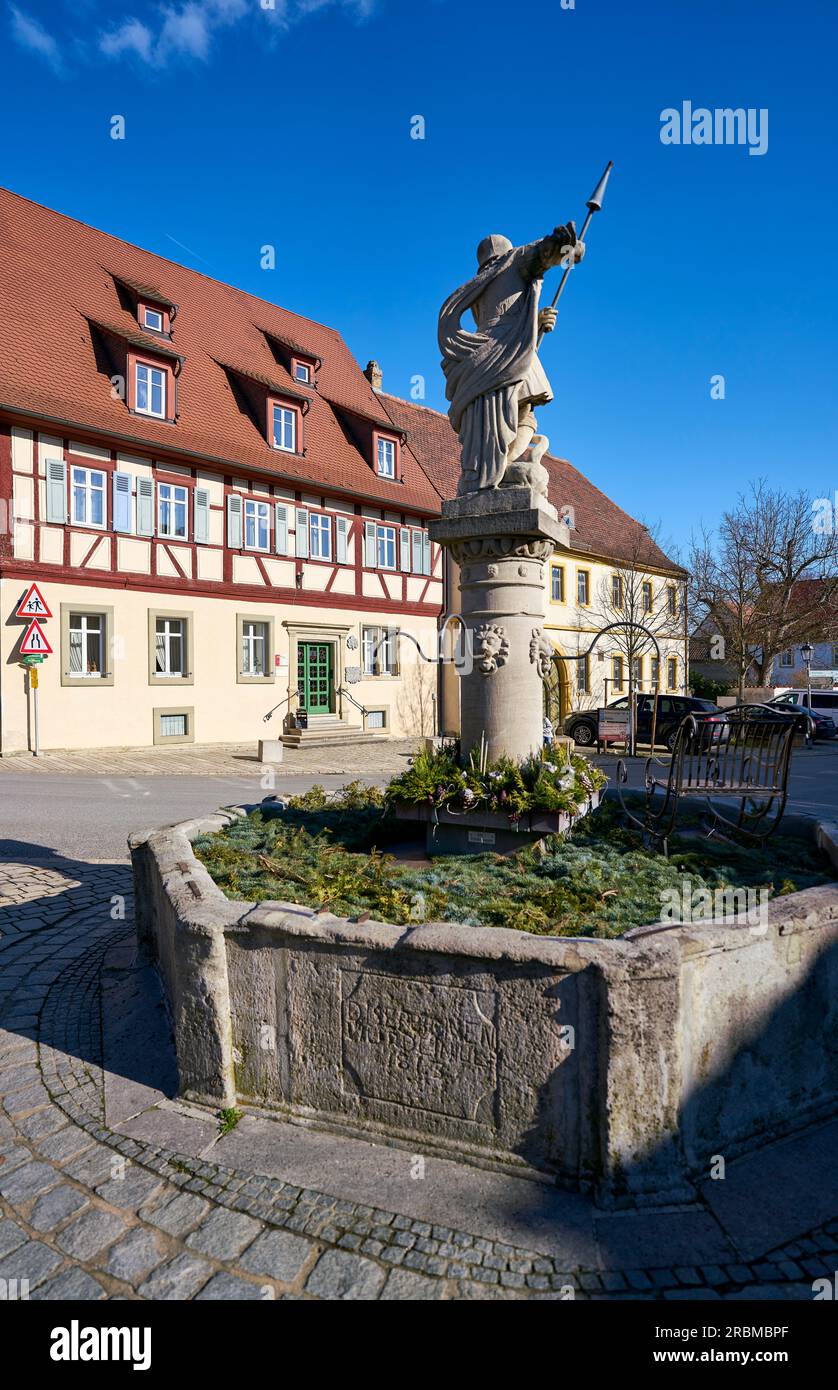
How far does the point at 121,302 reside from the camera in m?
20.3

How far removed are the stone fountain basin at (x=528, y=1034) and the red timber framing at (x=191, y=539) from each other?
15.0 m

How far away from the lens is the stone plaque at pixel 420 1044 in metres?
2.99

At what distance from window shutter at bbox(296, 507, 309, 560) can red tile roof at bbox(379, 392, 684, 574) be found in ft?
20.2

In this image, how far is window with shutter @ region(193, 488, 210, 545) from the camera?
19.5 m

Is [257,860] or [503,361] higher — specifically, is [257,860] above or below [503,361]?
below

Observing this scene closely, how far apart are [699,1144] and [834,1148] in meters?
0.58

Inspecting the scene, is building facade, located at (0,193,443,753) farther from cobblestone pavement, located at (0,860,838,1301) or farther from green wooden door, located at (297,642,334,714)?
cobblestone pavement, located at (0,860,838,1301)

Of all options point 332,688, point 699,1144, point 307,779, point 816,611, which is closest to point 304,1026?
point 699,1144

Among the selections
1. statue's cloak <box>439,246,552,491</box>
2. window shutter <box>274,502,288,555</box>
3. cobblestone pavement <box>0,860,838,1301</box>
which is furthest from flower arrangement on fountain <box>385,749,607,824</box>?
window shutter <box>274,502,288,555</box>

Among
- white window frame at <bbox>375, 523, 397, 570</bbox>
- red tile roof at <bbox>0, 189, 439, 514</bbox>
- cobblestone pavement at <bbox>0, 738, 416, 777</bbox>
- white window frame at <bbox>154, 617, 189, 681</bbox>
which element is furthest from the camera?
white window frame at <bbox>375, 523, 397, 570</bbox>

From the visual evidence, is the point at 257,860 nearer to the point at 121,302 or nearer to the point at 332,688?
the point at 332,688

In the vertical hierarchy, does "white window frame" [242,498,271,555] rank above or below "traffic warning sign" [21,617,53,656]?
above
